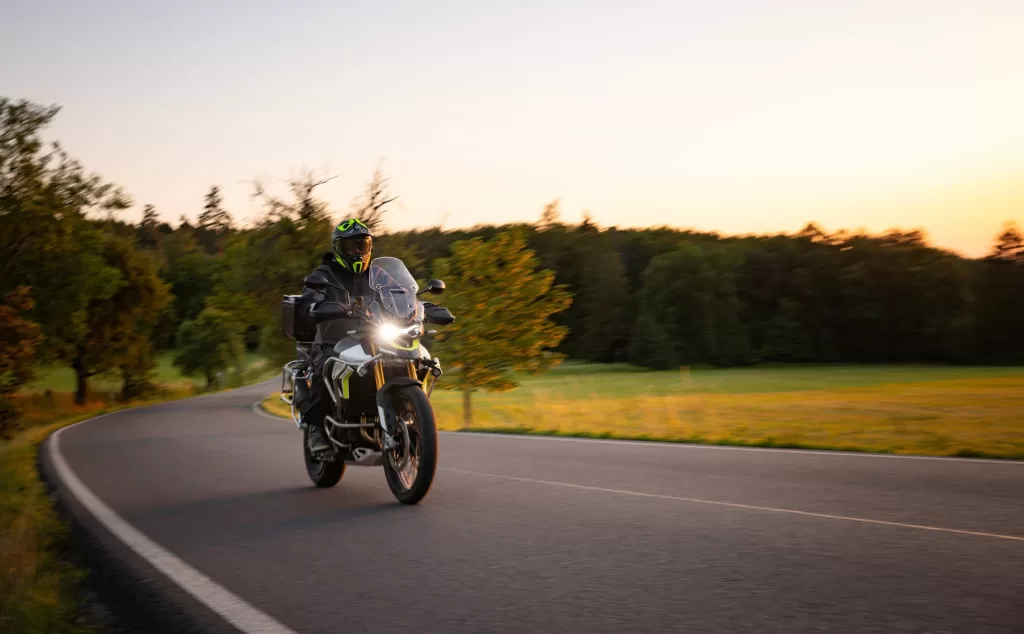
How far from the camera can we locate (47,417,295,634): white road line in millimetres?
4141

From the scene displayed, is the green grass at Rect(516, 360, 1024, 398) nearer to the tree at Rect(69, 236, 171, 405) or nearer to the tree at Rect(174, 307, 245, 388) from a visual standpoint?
the tree at Rect(174, 307, 245, 388)

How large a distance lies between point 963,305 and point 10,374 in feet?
234

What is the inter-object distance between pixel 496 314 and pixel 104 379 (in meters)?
39.6

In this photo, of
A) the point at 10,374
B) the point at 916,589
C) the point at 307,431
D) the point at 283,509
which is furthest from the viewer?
the point at 10,374

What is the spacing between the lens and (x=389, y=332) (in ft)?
23.9

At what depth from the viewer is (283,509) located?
24.6 ft

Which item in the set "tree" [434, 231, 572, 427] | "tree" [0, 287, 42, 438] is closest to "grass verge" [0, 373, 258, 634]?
"tree" [434, 231, 572, 427]

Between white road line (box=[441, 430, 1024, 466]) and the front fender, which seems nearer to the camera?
the front fender

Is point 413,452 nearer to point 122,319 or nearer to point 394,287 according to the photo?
point 394,287

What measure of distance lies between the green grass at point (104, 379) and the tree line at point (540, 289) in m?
A: 1.28

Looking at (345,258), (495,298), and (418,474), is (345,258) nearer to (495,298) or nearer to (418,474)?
(418,474)

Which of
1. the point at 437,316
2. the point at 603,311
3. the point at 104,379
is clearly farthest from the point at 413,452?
the point at 603,311

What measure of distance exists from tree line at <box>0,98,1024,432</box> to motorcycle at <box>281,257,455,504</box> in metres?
17.5

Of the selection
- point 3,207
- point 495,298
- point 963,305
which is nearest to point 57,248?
point 3,207
